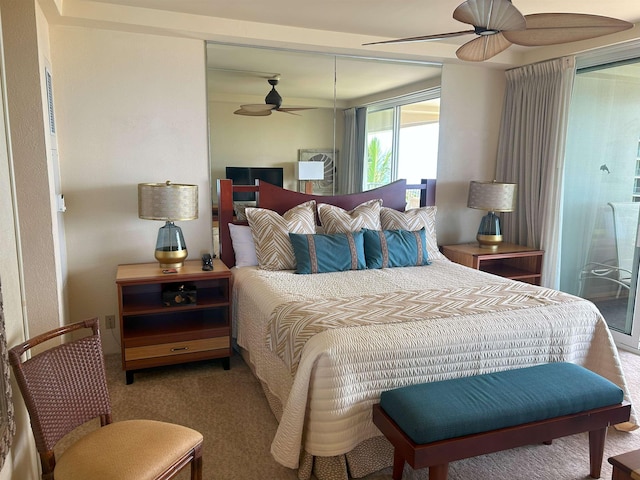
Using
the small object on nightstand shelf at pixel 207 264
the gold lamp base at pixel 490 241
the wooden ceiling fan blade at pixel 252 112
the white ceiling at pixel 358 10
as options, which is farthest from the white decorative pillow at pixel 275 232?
the gold lamp base at pixel 490 241

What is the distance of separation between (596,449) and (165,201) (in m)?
2.83

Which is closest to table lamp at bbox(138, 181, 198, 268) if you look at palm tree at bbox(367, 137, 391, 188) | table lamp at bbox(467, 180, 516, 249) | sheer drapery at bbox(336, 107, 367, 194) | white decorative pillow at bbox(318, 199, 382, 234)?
white decorative pillow at bbox(318, 199, 382, 234)

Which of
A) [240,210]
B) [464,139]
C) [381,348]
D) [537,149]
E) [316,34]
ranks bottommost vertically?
[381,348]

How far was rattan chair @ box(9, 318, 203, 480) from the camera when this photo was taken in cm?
157

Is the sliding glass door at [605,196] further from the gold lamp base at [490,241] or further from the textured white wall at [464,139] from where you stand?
the textured white wall at [464,139]

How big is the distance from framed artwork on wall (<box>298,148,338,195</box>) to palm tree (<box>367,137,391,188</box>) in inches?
13.6

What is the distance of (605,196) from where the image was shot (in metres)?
3.91

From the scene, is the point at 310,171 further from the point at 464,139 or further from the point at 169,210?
the point at 464,139

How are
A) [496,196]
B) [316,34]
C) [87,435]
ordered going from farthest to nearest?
1. [496,196]
2. [316,34]
3. [87,435]

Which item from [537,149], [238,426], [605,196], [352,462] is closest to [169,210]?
[238,426]

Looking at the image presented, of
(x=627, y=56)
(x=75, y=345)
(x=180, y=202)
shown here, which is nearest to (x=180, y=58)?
(x=180, y=202)

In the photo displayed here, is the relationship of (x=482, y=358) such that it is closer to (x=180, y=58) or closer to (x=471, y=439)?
(x=471, y=439)

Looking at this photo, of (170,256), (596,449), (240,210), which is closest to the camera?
(596,449)

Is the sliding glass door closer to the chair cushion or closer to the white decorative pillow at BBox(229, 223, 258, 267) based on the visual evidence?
the white decorative pillow at BBox(229, 223, 258, 267)
